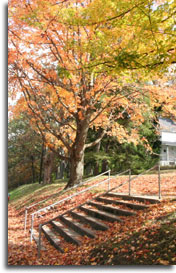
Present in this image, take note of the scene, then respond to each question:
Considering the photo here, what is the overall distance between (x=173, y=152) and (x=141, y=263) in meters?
15.4

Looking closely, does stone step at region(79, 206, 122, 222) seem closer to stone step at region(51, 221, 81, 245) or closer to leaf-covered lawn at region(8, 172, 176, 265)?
leaf-covered lawn at region(8, 172, 176, 265)

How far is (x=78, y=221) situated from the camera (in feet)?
17.4

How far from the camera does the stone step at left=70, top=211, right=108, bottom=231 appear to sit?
14.7ft

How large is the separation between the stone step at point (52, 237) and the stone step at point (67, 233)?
0.51ft

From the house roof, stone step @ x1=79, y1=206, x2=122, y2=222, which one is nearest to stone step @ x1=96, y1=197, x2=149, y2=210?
stone step @ x1=79, y1=206, x2=122, y2=222

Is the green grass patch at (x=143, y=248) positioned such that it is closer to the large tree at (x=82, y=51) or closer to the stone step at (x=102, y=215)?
the stone step at (x=102, y=215)

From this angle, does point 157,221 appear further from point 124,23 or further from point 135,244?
point 124,23

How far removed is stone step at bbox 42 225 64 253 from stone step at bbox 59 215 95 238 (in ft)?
1.33

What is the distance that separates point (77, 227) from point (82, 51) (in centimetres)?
349

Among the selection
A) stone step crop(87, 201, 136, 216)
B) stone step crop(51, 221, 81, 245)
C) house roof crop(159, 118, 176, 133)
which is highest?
house roof crop(159, 118, 176, 133)

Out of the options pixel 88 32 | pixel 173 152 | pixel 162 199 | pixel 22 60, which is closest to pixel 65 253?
pixel 162 199

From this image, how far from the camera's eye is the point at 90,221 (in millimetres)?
4918

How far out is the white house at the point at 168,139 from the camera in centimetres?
1253

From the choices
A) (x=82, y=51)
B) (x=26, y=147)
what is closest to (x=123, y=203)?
(x=82, y=51)
